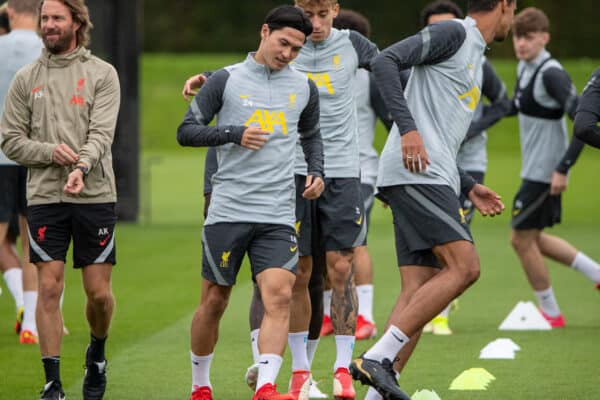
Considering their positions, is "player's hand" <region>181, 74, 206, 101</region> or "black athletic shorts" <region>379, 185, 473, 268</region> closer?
"black athletic shorts" <region>379, 185, 473, 268</region>

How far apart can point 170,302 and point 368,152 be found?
269cm

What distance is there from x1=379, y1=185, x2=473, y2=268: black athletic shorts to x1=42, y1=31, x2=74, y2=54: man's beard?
1952 mm

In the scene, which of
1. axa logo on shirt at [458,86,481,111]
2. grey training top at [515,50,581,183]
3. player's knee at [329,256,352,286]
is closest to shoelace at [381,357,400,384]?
player's knee at [329,256,352,286]

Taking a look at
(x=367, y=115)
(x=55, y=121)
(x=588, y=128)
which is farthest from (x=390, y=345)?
(x=367, y=115)

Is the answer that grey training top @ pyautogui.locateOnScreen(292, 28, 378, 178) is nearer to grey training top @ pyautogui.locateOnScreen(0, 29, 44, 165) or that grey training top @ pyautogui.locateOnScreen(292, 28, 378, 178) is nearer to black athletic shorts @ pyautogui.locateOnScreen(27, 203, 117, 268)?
black athletic shorts @ pyautogui.locateOnScreen(27, 203, 117, 268)

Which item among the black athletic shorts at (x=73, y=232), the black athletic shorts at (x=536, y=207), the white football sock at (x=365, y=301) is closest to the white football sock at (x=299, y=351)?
the black athletic shorts at (x=73, y=232)

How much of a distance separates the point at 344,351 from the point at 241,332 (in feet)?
9.08

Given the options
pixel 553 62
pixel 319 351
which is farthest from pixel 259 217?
pixel 553 62

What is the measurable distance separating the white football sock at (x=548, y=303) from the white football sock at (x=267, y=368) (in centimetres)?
458

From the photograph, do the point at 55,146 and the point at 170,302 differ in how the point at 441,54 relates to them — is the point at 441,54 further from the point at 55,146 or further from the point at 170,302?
the point at 170,302

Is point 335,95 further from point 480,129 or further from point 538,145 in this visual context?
point 538,145

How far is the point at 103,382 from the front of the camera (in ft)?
25.0

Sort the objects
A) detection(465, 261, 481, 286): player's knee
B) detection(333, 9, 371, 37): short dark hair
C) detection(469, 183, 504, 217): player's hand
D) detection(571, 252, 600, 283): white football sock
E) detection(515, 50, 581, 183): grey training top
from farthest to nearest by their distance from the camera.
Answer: detection(571, 252, 600, 283): white football sock, detection(515, 50, 581, 183): grey training top, detection(333, 9, 371, 37): short dark hair, detection(469, 183, 504, 217): player's hand, detection(465, 261, 481, 286): player's knee

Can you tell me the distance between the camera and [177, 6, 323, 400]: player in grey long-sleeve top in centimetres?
686
